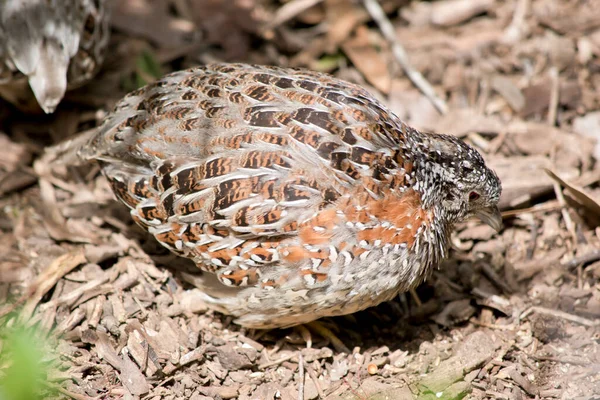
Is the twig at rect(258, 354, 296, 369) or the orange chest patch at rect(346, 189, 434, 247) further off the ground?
the orange chest patch at rect(346, 189, 434, 247)

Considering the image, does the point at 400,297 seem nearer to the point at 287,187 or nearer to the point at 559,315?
the point at 559,315

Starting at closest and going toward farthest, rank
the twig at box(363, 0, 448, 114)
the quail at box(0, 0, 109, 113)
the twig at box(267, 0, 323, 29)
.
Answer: the quail at box(0, 0, 109, 113) → the twig at box(363, 0, 448, 114) → the twig at box(267, 0, 323, 29)

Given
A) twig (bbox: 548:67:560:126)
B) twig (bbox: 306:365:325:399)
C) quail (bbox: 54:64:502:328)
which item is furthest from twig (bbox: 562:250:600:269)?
twig (bbox: 306:365:325:399)

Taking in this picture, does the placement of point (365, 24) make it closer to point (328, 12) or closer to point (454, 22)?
point (328, 12)

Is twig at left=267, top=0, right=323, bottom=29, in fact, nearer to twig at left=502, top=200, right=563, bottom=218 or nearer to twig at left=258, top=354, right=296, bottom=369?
twig at left=502, top=200, right=563, bottom=218

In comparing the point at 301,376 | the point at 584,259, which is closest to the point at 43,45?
the point at 301,376

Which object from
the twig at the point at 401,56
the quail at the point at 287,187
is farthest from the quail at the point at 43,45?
the twig at the point at 401,56
